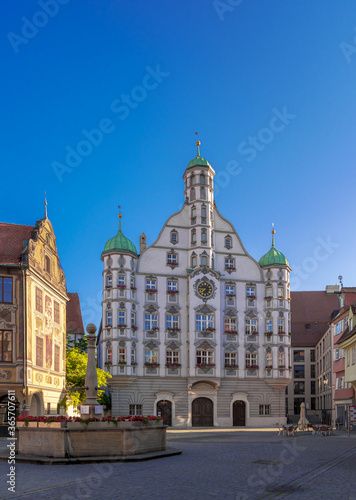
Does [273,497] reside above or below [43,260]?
below

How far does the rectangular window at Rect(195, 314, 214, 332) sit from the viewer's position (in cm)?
6247

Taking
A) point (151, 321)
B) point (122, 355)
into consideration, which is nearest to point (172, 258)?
point (151, 321)

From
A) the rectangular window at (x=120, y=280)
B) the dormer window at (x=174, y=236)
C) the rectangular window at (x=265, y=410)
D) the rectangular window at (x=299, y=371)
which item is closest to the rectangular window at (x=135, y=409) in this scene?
the rectangular window at (x=120, y=280)

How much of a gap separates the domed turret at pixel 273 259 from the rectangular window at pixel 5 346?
35.3 metres

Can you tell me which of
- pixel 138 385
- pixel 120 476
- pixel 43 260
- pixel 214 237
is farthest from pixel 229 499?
pixel 214 237

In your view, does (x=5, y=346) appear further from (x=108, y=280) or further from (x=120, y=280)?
(x=108, y=280)

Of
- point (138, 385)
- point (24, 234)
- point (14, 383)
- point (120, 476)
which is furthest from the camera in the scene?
point (138, 385)

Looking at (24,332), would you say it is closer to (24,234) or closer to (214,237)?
(24,234)

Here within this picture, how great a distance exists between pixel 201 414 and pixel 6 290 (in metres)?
29.8

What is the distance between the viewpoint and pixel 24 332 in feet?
126

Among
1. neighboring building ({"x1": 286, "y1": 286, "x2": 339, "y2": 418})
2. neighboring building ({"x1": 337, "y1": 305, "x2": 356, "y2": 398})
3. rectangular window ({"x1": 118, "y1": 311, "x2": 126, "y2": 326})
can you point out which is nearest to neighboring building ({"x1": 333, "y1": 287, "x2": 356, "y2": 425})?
neighboring building ({"x1": 337, "y1": 305, "x2": 356, "y2": 398})

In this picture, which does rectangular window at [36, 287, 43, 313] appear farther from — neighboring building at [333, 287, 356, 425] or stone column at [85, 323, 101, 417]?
neighboring building at [333, 287, 356, 425]

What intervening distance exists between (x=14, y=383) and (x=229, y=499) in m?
27.7

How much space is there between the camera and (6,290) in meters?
38.8
